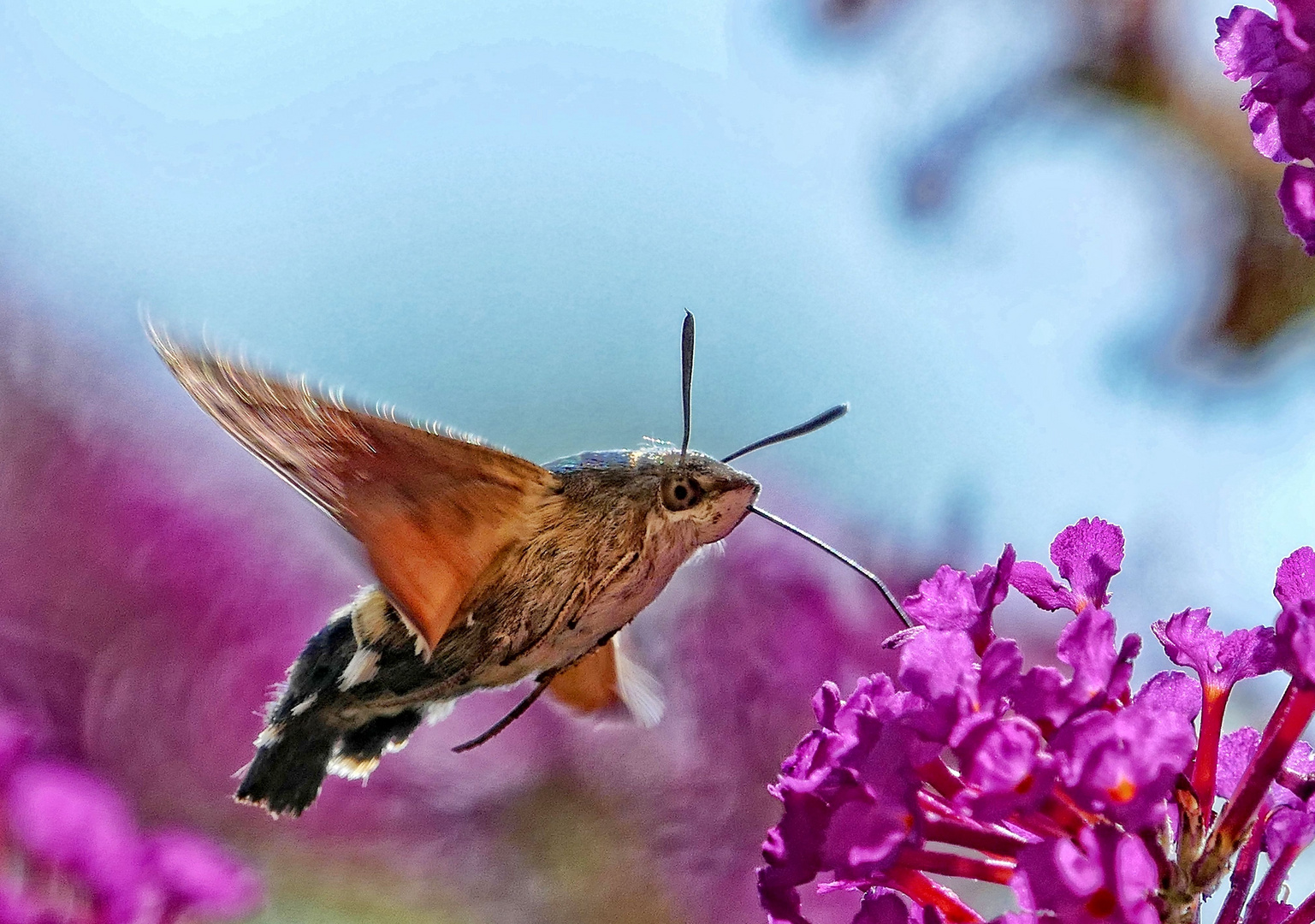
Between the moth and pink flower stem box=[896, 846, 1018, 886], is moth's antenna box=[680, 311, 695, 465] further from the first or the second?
pink flower stem box=[896, 846, 1018, 886]

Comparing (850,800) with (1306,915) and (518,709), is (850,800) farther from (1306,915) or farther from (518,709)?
(518,709)

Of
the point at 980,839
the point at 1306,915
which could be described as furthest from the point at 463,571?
the point at 1306,915

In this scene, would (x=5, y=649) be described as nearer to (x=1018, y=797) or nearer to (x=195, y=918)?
(x=195, y=918)

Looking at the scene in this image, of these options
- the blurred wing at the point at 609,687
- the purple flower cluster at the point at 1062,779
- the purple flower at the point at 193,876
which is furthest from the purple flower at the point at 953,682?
the purple flower at the point at 193,876

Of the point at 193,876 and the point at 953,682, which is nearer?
the point at 953,682

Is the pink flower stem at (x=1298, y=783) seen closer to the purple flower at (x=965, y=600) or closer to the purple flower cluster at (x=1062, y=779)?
the purple flower cluster at (x=1062, y=779)

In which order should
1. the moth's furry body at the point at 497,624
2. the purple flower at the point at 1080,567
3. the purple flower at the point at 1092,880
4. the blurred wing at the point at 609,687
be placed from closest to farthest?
the purple flower at the point at 1092,880, the purple flower at the point at 1080,567, the moth's furry body at the point at 497,624, the blurred wing at the point at 609,687
